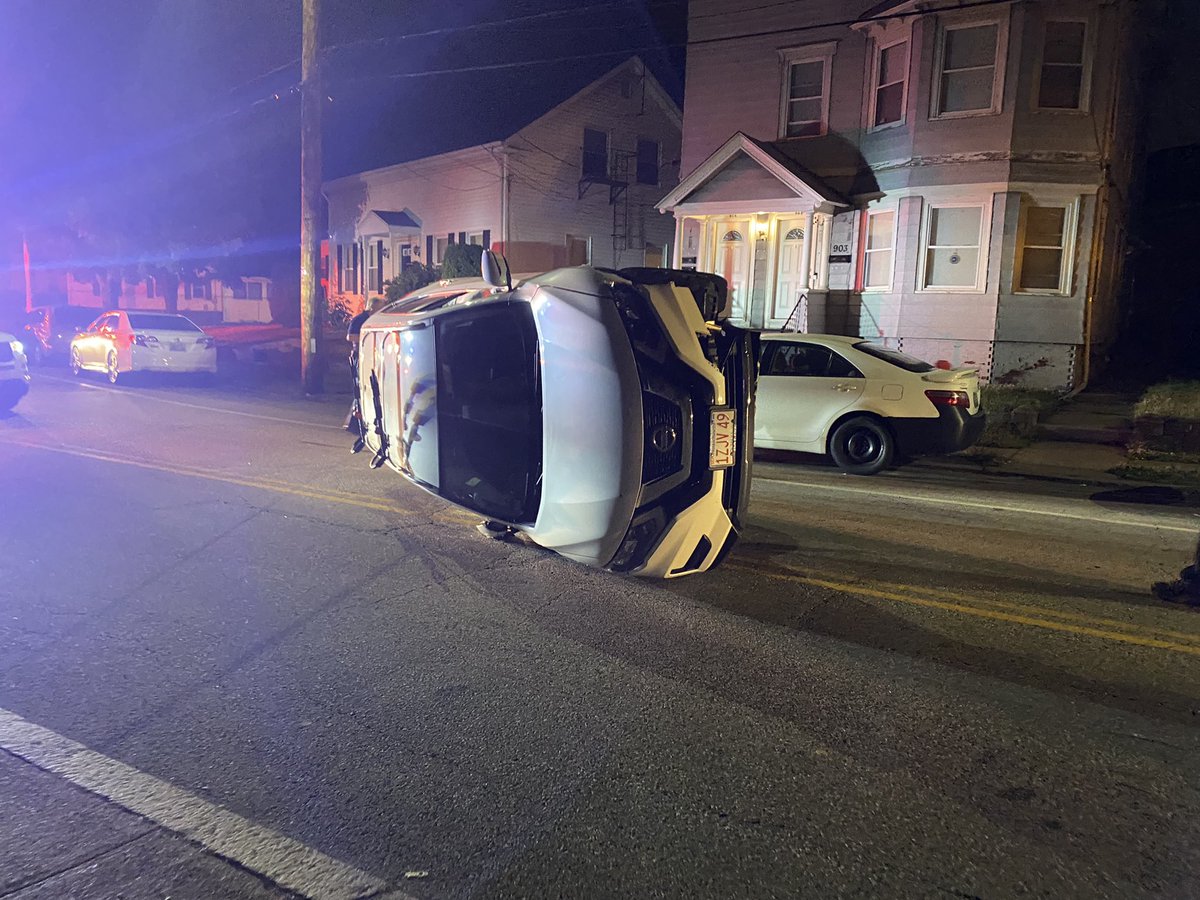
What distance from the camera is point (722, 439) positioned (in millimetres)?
5398

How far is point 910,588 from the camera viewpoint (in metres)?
→ 5.93

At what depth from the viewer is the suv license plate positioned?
5.35 m

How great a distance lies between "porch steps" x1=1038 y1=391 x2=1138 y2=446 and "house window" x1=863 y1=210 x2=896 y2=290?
4.51 metres

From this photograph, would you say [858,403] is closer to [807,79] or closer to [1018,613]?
[1018,613]

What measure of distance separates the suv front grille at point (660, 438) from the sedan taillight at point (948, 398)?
18.5 ft

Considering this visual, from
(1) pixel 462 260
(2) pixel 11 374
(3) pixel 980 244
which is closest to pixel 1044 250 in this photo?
(3) pixel 980 244

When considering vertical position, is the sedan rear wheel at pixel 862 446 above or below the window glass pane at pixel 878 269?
below

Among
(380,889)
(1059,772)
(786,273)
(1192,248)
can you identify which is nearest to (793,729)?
(1059,772)

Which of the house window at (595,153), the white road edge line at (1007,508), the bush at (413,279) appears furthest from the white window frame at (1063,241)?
the bush at (413,279)

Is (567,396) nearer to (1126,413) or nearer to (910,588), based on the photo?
(910,588)

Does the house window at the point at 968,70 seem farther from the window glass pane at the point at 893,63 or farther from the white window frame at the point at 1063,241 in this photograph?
the white window frame at the point at 1063,241

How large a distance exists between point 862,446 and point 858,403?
1.76ft

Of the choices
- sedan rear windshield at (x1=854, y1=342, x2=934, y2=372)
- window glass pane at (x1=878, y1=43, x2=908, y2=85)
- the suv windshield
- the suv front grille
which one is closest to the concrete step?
sedan rear windshield at (x1=854, y1=342, x2=934, y2=372)

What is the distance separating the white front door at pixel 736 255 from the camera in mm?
20984
